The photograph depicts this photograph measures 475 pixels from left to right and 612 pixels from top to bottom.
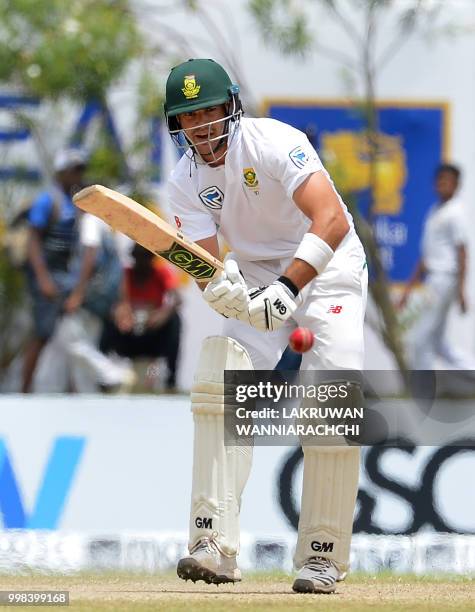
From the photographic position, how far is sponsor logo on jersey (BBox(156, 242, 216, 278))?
16.9ft

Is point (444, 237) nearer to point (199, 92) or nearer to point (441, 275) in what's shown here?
point (441, 275)

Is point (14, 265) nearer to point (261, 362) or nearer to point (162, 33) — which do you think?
point (162, 33)

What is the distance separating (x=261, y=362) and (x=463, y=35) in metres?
6.86

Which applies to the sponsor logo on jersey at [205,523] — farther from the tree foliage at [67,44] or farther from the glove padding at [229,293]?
the tree foliage at [67,44]

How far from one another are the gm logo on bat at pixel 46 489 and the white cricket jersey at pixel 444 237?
4.75 m

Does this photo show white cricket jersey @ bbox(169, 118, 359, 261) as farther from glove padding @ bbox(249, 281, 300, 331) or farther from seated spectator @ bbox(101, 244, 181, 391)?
seated spectator @ bbox(101, 244, 181, 391)

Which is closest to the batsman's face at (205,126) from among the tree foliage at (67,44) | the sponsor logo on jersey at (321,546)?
the sponsor logo on jersey at (321,546)

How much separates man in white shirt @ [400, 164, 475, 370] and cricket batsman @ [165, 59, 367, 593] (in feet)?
18.6

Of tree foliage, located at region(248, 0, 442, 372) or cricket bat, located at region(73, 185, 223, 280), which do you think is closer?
cricket bat, located at region(73, 185, 223, 280)

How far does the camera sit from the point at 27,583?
5.52 m

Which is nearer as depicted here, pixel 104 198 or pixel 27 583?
pixel 104 198

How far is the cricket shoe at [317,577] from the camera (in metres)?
5.26

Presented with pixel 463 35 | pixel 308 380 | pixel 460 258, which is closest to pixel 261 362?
pixel 308 380

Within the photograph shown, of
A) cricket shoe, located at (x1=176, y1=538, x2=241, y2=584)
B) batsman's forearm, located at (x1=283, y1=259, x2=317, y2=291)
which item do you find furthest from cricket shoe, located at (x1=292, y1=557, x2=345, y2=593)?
batsman's forearm, located at (x1=283, y1=259, x2=317, y2=291)
